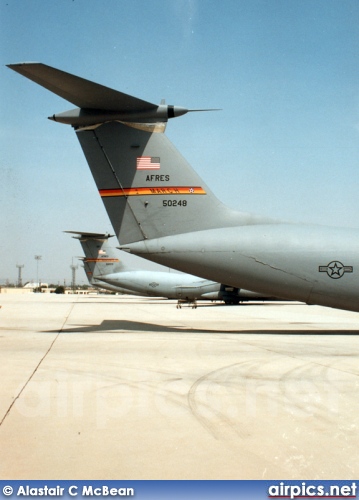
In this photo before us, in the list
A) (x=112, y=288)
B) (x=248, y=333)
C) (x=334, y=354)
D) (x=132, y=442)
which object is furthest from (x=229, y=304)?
(x=132, y=442)

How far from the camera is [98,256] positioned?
43.4 meters

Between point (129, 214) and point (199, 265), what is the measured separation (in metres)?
2.34

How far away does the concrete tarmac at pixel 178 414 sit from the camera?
3805mm

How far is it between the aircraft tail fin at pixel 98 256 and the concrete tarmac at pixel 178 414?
33134 millimetres

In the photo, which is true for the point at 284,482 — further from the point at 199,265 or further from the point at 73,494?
the point at 199,265

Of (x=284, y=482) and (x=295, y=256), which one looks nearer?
(x=284, y=482)

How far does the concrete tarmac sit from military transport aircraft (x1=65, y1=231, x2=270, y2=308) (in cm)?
2501

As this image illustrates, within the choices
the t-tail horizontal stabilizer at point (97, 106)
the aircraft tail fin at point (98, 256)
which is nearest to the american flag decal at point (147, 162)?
the t-tail horizontal stabilizer at point (97, 106)

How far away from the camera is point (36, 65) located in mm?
10633

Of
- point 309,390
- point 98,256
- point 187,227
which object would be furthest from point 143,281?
point 309,390

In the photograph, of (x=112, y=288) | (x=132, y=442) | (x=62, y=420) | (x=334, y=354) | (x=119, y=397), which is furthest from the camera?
(x=112, y=288)

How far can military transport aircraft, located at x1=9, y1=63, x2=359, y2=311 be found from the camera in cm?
1326

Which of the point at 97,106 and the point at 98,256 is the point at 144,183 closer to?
the point at 97,106

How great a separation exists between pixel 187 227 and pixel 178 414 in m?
8.70
